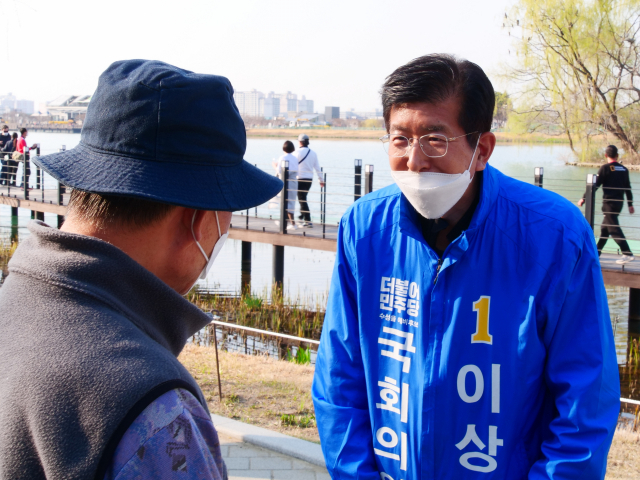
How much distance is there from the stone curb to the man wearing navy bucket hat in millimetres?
3167

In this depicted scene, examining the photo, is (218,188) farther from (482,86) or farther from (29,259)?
(482,86)

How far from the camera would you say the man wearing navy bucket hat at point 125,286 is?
915mm

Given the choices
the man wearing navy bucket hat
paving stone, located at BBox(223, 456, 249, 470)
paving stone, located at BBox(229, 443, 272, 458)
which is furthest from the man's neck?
paving stone, located at BBox(229, 443, 272, 458)

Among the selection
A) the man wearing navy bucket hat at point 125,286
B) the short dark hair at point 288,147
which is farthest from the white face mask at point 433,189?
the short dark hair at point 288,147

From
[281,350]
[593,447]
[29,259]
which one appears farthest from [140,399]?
[281,350]

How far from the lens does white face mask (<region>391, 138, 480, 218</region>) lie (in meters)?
2.19

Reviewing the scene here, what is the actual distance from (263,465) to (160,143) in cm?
339

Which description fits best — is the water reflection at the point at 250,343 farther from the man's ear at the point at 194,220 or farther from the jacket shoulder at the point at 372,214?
the man's ear at the point at 194,220

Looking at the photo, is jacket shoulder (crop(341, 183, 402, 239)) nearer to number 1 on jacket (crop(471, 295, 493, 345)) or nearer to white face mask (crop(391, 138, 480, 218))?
white face mask (crop(391, 138, 480, 218))

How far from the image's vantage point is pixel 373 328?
6.98 ft

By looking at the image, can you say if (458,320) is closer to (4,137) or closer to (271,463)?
(271,463)

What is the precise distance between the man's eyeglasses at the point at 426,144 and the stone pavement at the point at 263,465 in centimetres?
251

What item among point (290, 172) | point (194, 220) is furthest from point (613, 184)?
point (194, 220)

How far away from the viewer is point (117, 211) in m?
1.14
